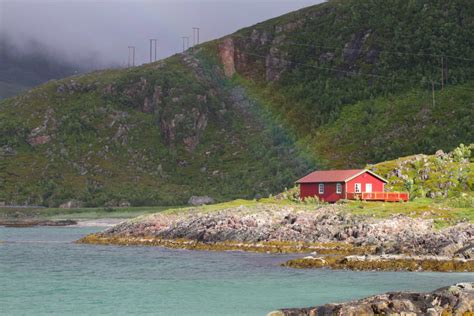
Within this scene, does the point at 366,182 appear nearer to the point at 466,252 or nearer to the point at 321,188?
the point at 321,188

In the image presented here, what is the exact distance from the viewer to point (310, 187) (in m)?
99.1

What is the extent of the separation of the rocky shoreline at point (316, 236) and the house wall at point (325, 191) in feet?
31.3

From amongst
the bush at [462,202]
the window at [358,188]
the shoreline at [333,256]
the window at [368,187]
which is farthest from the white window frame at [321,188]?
the shoreline at [333,256]

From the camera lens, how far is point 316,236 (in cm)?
7569

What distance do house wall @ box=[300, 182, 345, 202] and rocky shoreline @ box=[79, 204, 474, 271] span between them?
955 cm

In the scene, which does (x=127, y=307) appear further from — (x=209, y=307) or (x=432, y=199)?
(x=432, y=199)

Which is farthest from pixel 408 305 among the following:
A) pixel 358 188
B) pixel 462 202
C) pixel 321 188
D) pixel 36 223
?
pixel 36 223

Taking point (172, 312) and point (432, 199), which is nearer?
point (172, 312)

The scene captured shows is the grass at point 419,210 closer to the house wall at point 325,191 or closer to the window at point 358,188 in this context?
the house wall at point 325,191

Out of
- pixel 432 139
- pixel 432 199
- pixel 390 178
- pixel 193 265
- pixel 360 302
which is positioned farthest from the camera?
pixel 432 139

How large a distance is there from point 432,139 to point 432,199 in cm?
10337

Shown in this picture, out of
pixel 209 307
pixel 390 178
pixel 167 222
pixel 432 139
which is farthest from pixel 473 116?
pixel 209 307

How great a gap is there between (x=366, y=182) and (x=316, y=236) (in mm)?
24728

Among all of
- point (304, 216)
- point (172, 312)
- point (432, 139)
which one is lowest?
point (172, 312)
